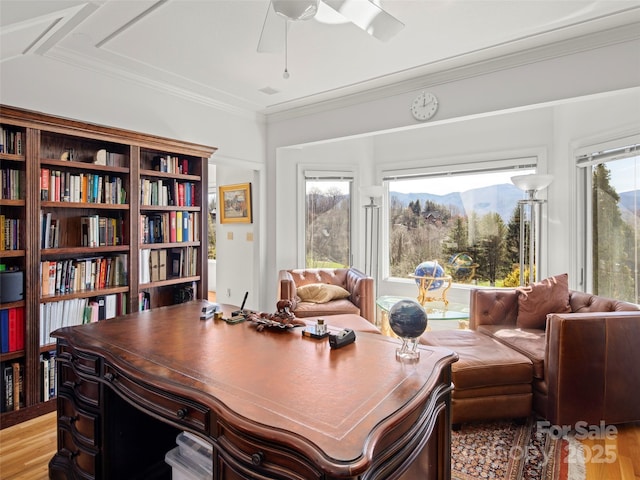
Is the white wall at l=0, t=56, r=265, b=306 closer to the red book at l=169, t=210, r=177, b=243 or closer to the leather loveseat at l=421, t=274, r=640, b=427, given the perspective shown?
the red book at l=169, t=210, r=177, b=243

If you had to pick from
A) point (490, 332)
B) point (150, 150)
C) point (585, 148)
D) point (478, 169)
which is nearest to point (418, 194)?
point (478, 169)

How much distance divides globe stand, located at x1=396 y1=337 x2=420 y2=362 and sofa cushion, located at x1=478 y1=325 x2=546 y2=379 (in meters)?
1.48

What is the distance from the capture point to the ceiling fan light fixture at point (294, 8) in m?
1.68

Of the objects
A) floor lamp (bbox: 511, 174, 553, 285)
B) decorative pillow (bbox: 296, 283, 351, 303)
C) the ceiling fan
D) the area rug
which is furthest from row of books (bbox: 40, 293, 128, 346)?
floor lamp (bbox: 511, 174, 553, 285)

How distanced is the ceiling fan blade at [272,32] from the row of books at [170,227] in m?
1.96

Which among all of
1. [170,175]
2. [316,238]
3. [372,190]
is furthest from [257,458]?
[316,238]

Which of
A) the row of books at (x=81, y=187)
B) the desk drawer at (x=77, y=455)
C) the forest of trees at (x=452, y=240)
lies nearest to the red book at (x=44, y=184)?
the row of books at (x=81, y=187)

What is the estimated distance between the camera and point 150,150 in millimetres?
3443

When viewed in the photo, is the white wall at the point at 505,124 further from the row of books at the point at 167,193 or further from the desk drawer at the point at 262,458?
the desk drawer at the point at 262,458

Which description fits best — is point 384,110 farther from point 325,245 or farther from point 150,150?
point 150,150

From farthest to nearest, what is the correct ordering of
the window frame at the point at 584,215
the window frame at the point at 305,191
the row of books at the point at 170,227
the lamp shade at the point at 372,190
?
the window frame at the point at 305,191 < the lamp shade at the point at 372,190 < the window frame at the point at 584,215 < the row of books at the point at 170,227

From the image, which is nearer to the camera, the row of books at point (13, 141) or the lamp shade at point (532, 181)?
the row of books at point (13, 141)

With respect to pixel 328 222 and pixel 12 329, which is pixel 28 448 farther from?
pixel 328 222

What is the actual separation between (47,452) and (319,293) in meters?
2.51
